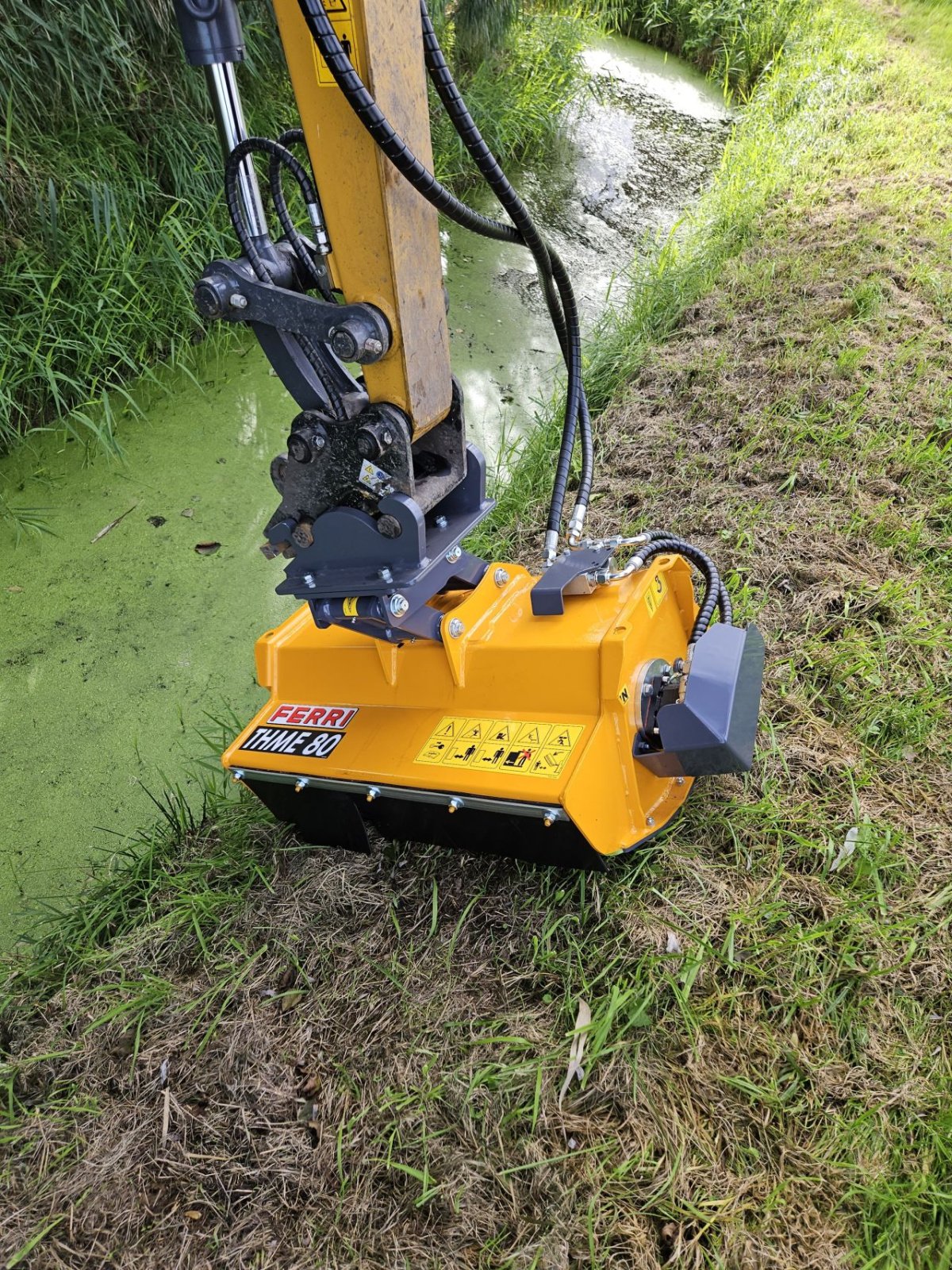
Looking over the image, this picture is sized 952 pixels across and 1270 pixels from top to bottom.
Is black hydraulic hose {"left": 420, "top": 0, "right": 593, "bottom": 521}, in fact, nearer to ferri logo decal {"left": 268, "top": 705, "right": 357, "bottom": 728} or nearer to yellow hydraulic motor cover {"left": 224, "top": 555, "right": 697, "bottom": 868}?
yellow hydraulic motor cover {"left": 224, "top": 555, "right": 697, "bottom": 868}

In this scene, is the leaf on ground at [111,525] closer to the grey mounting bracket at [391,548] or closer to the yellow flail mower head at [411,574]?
the yellow flail mower head at [411,574]

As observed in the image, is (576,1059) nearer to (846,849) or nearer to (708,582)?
(846,849)


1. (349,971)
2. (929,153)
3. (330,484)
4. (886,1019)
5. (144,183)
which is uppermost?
(929,153)

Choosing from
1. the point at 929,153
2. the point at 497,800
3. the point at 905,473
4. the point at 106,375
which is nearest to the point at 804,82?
the point at 929,153

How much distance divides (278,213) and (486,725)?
3.16 feet

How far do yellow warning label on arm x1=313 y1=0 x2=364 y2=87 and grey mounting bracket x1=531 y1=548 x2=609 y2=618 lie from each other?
0.85 m

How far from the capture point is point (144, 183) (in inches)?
121

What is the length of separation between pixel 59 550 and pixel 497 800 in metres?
1.84

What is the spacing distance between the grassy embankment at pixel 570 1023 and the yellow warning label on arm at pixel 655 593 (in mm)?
465

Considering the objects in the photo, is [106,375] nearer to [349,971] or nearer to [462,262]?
[462,262]

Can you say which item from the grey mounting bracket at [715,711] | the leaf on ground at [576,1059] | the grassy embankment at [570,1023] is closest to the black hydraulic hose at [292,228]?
the grey mounting bracket at [715,711]

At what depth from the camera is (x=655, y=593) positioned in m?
1.67

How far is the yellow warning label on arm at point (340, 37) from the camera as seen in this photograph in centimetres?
113

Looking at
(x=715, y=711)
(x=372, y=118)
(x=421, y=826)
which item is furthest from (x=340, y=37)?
(x=421, y=826)
